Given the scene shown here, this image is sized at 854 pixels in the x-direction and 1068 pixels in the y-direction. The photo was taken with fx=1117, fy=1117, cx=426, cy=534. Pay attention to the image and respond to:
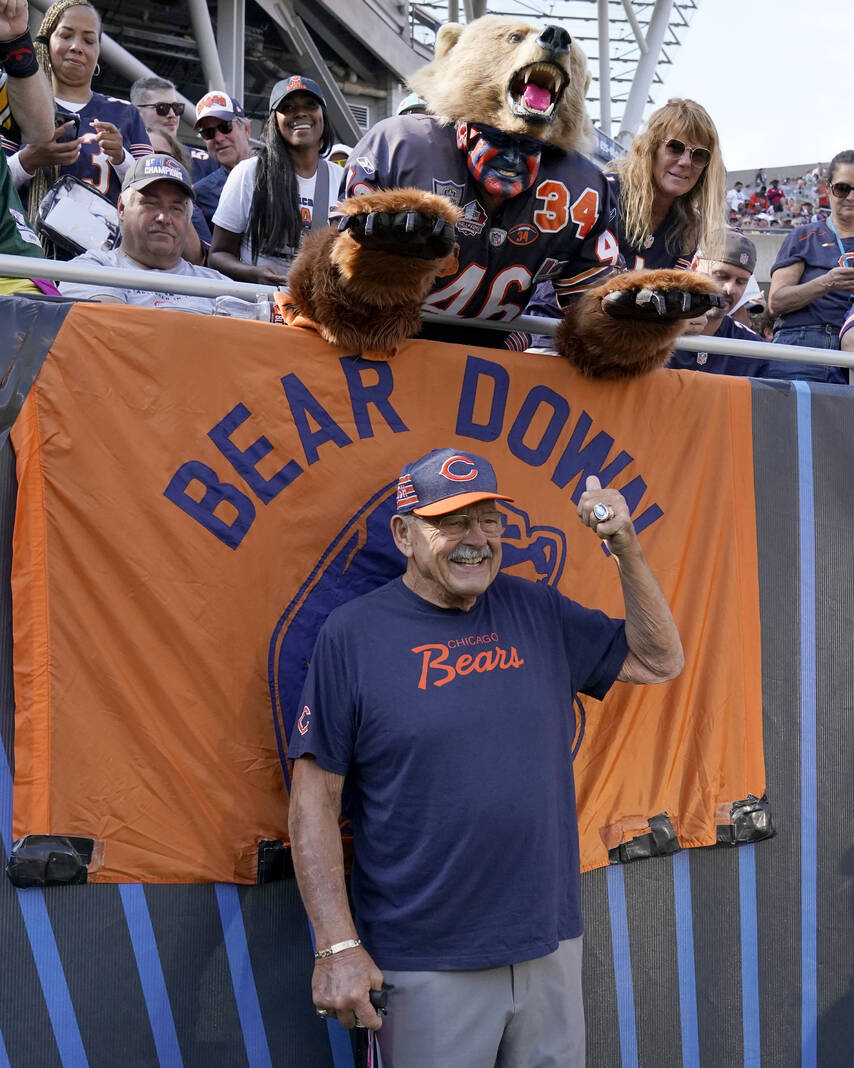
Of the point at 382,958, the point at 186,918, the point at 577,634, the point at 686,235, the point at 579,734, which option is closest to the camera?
the point at 382,958

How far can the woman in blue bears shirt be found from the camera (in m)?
4.76

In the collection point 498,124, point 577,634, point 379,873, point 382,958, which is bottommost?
point 382,958

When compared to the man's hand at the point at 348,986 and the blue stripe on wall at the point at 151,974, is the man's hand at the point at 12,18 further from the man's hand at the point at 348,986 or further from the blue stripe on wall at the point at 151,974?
the man's hand at the point at 348,986

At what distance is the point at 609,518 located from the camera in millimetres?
2641

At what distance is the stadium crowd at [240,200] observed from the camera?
141 inches

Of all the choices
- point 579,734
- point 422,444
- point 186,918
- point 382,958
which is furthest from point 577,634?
point 186,918

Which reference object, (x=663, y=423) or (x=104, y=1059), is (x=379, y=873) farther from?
(x=663, y=423)

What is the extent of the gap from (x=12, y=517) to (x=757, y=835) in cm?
223

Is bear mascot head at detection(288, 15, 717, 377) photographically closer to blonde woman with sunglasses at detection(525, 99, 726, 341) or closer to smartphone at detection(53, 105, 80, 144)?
blonde woman with sunglasses at detection(525, 99, 726, 341)

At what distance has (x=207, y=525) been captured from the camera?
8.95 feet

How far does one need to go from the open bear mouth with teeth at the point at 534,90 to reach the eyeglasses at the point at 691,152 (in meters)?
0.95

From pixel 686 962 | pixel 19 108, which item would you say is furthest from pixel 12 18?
pixel 686 962

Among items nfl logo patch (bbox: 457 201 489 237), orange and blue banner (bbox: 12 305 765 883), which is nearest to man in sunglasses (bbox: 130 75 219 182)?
nfl logo patch (bbox: 457 201 489 237)

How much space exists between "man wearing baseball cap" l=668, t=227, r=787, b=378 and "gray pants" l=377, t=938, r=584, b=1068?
216 cm
